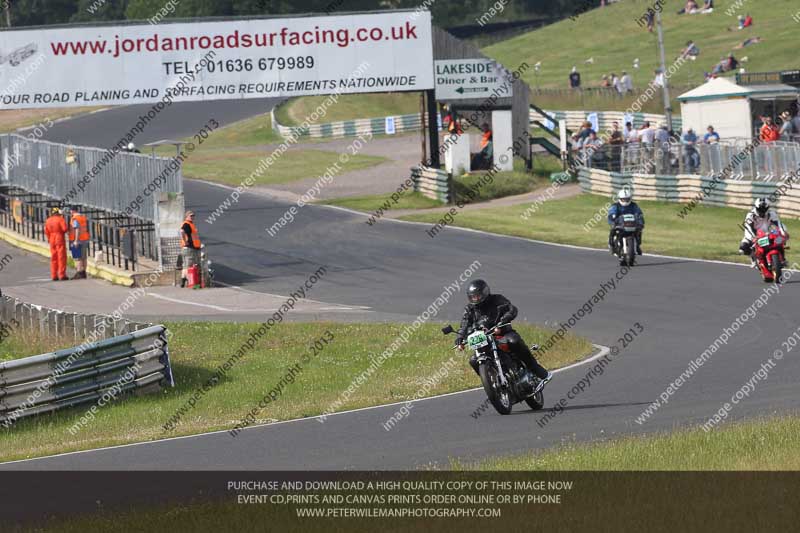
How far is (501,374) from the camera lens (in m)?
13.8

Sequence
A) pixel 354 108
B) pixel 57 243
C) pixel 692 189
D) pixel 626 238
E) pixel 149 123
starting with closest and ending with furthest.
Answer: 1. pixel 626 238
2. pixel 57 243
3. pixel 692 189
4. pixel 354 108
5. pixel 149 123

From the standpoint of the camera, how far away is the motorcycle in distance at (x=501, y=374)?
1355cm

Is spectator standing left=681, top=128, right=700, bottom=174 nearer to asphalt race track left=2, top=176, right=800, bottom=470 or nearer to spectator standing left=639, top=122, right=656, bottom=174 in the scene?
spectator standing left=639, top=122, right=656, bottom=174

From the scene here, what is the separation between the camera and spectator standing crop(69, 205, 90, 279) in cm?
3052

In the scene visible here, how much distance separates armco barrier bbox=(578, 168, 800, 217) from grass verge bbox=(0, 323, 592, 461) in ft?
52.0

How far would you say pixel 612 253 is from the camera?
27984mm

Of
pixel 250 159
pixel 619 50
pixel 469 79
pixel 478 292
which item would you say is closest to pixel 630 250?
pixel 478 292

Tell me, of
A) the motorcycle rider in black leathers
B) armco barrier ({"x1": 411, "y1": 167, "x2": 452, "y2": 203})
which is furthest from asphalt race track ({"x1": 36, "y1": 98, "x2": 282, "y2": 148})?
the motorcycle rider in black leathers

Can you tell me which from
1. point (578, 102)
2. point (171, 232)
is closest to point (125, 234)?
point (171, 232)

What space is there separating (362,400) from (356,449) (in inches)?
149

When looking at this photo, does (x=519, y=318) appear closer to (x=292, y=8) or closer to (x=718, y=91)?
(x=718, y=91)

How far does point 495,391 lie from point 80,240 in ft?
61.7

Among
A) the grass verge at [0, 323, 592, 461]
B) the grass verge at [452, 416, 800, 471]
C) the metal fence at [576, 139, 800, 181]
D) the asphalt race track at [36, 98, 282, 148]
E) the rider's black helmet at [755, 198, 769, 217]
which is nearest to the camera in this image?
the grass verge at [452, 416, 800, 471]

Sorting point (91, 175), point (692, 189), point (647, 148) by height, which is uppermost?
point (91, 175)
